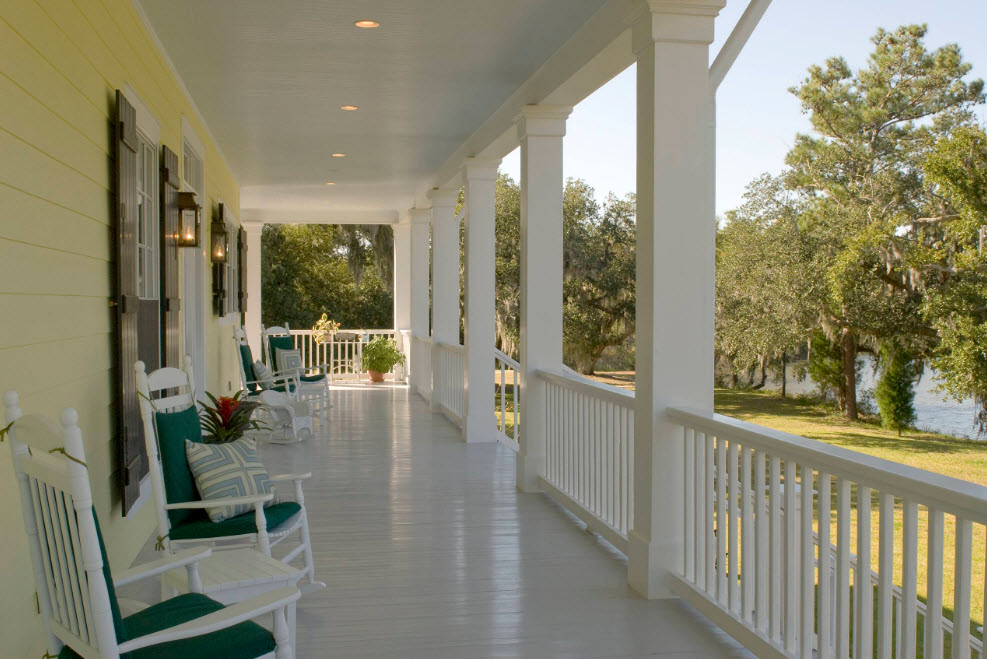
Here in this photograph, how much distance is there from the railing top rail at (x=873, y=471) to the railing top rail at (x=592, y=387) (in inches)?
36.2

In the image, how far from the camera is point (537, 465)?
19.4ft

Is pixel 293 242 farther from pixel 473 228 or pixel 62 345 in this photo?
pixel 62 345

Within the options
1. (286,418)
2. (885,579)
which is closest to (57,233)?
(885,579)

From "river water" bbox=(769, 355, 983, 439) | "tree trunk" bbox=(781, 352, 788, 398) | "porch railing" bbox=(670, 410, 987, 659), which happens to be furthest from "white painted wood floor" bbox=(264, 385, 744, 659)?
"tree trunk" bbox=(781, 352, 788, 398)

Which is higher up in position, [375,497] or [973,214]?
[973,214]

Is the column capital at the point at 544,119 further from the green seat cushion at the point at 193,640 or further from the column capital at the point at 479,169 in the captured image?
the green seat cushion at the point at 193,640

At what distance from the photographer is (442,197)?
397 inches

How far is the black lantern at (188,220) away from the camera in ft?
18.1

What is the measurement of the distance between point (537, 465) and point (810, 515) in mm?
3264

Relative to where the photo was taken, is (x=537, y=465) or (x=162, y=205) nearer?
(x=162, y=205)

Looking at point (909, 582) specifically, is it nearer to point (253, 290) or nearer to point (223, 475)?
point (223, 475)

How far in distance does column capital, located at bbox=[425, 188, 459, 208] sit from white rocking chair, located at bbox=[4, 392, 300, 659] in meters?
7.95

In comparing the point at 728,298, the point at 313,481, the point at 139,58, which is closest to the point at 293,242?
the point at 728,298

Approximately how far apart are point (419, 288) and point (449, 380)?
2.80m
